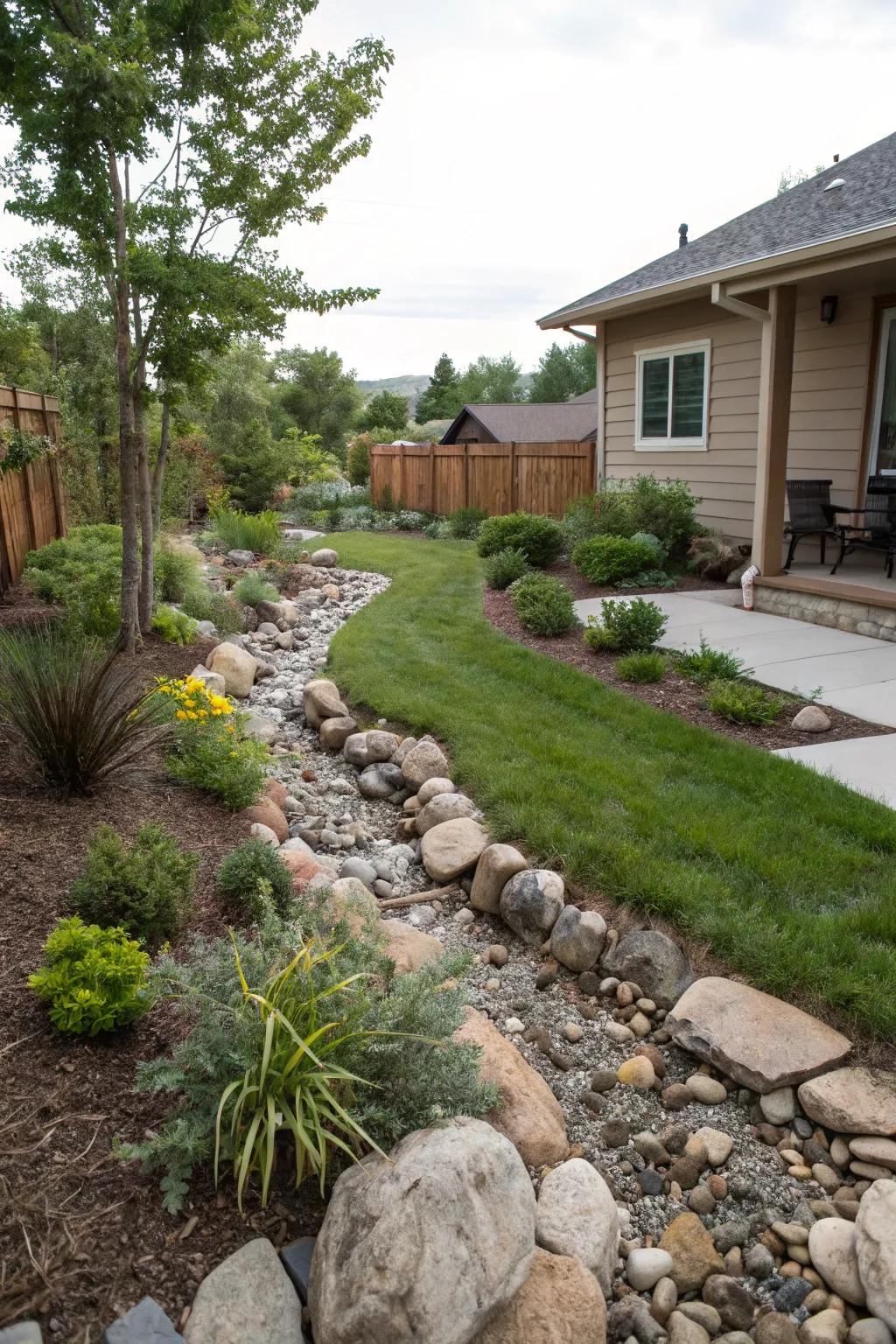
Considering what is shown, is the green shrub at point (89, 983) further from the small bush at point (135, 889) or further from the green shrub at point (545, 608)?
the green shrub at point (545, 608)

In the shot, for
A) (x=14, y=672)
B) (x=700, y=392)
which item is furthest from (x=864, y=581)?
(x=14, y=672)

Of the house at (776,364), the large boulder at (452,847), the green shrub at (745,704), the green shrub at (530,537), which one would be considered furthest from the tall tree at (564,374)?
the large boulder at (452,847)

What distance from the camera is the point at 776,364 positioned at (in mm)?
8117

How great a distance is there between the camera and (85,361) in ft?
64.7

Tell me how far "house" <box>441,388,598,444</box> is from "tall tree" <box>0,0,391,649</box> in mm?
13208

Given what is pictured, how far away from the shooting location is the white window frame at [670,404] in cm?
1040

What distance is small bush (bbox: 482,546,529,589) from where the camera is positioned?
9.41 meters

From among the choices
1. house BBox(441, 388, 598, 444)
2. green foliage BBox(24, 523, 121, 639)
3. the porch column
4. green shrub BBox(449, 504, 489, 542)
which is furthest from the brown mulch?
house BBox(441, 388, 598, 444)

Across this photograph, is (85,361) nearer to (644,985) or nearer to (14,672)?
(14,672)

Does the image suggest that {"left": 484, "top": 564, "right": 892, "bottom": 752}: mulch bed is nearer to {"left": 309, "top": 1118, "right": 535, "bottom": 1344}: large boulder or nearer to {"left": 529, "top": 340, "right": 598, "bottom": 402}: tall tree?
{"left": 309, "top": 1118, "right": 535, "bottom": 1344}: large boulder

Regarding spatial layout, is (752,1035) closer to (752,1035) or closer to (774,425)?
(752,1035)

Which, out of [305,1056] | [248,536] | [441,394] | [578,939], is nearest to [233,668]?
[578,939]

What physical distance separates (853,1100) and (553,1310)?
1180 mm

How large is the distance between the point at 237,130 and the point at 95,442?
226 inches
